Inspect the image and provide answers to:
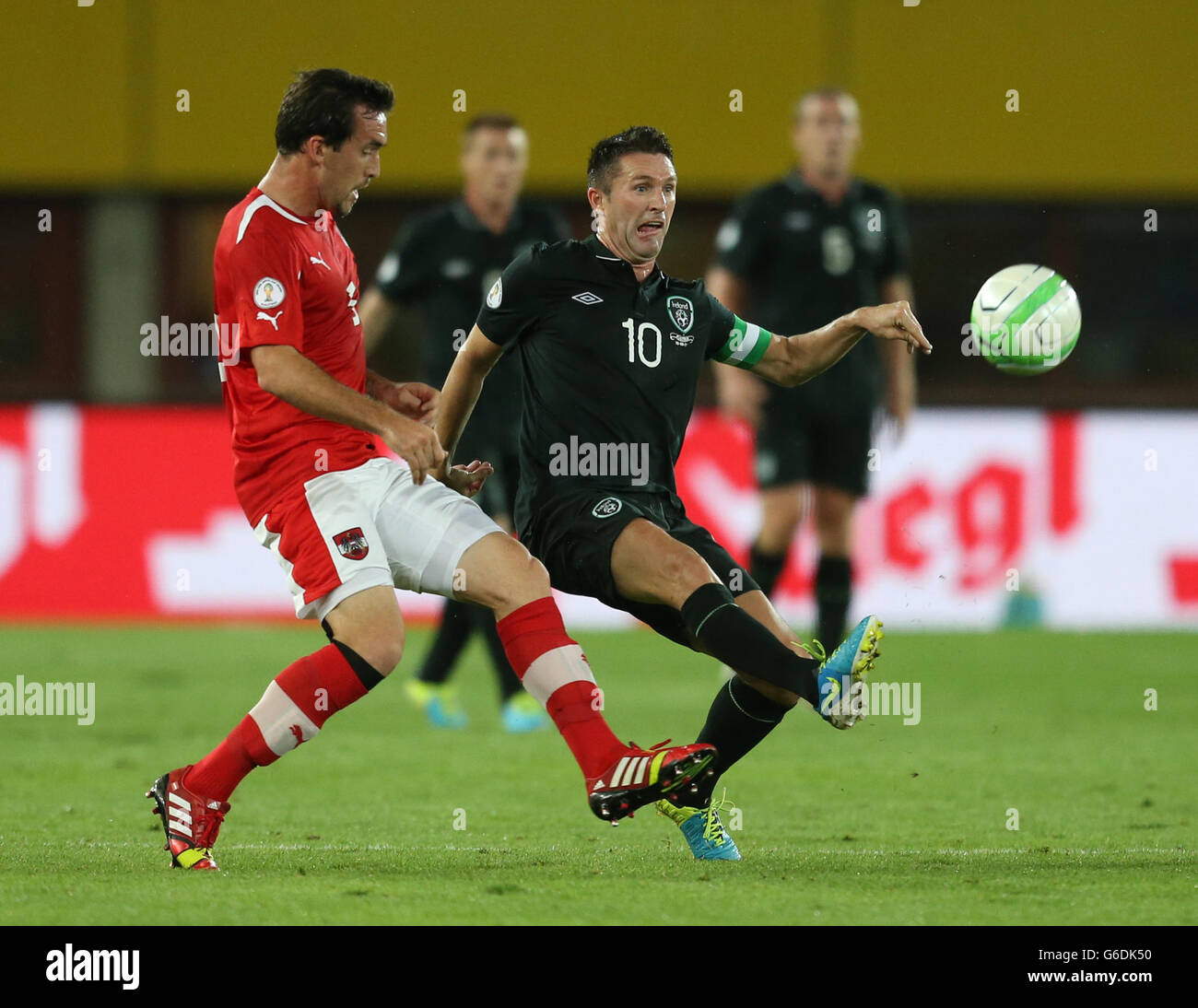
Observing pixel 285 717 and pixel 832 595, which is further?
pixel 832 595

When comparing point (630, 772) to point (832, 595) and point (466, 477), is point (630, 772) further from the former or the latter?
point (832, 595)

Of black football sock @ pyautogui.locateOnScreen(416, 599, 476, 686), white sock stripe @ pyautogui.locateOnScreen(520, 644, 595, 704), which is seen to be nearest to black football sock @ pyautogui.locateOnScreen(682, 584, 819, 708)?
white sock stripe @ pyautogui.locateOnScreen(520, 644, 595, 704)

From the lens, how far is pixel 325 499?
486 centimetres

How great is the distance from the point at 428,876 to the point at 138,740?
325cm

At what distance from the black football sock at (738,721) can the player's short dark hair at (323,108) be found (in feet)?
5.91

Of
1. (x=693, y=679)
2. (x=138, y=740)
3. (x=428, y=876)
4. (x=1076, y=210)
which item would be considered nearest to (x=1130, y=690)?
(x=693, y=679)

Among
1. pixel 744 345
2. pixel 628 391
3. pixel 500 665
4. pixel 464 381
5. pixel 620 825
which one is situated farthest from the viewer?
pixel 500 665

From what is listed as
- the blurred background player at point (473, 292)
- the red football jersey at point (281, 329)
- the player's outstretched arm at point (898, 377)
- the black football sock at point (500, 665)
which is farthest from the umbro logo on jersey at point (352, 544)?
the player's outstretched arm at point (898, 377)

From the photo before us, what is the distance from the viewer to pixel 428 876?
4.61 m

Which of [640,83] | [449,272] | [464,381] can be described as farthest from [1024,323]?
[640,83]

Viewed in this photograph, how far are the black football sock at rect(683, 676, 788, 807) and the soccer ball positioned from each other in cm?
121

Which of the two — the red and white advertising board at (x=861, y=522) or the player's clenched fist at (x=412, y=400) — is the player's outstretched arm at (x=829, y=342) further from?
the red and white advertising board at (x=861, y=522)

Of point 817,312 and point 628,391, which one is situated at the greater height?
point 817,312

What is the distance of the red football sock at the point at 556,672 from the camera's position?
4652 millimetres
